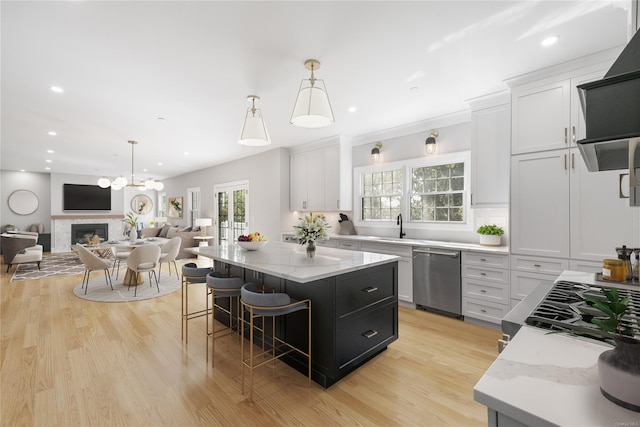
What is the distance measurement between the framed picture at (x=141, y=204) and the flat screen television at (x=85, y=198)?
117 cm

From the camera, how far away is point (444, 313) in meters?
3.75

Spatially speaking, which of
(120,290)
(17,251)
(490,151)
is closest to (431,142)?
(490,151)

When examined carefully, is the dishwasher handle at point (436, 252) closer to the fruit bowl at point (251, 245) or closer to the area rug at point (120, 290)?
the fruit bowl at point (251, 245)

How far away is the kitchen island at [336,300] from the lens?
2189 mm

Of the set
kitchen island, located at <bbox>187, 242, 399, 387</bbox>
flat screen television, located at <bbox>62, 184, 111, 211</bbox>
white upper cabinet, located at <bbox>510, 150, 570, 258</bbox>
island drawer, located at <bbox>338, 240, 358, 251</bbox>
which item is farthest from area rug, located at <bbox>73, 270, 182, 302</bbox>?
flat screen television, located at <bbox>62, 184, 111, 211</bbox>

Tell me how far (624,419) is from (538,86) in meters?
3.24

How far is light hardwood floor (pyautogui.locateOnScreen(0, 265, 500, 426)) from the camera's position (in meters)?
1.90

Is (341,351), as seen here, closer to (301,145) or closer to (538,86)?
(538,86)

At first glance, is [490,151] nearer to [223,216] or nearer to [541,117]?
[541,117]

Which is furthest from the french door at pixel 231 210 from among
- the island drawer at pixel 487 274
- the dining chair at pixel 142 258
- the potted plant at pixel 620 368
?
the potted plant at pixel 620 368

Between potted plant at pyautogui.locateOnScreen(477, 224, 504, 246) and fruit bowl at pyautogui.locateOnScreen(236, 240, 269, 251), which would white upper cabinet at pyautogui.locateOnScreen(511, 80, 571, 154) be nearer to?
potted plant at pyautogui.locateOnScreen(477, 224, 504, 246)

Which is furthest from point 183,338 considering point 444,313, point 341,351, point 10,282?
point 10,282

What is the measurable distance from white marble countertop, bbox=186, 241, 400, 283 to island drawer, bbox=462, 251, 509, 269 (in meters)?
1.28

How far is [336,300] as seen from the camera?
7.23ft
